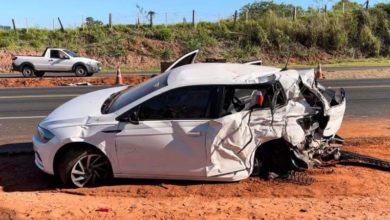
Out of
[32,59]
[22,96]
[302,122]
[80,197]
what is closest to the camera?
[80,197]

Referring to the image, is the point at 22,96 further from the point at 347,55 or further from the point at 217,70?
the point at 347,55

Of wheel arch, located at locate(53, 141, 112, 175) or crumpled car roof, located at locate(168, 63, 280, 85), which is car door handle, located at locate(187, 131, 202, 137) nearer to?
crumpled car roof, located at locate(168, 63, 280, 85)

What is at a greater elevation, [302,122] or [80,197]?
[302,122]

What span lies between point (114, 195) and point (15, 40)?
43736 millimetres

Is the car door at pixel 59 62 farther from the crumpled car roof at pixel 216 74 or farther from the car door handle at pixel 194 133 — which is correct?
the car door handle at pixel 194 133

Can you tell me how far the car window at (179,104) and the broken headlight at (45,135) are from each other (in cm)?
120

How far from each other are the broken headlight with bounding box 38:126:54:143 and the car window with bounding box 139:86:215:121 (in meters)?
1.20

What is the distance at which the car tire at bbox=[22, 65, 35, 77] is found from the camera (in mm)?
27547

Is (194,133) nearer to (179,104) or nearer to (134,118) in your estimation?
(179,104)

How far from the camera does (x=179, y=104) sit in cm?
653

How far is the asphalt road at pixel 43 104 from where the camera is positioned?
35.9ft

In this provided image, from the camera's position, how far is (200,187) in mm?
6453

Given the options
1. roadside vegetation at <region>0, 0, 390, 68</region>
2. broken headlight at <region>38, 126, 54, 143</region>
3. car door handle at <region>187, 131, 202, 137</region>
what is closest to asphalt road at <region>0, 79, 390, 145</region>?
broken headlight at <region>38, 126, 54, 143</region>

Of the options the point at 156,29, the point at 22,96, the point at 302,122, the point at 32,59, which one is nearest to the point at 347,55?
the point at 156,29
